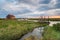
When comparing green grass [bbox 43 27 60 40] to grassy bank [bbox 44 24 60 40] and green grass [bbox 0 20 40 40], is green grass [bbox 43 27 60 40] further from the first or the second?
green grass [bbox 0 20 40 40]

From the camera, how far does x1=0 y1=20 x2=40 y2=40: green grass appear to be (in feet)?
32.7

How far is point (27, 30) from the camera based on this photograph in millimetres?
12633

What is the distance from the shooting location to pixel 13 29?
433 inches

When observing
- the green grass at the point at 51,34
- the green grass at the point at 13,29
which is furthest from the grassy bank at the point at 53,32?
the green grass at the point at 13,29

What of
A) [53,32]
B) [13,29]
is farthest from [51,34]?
[13,29]

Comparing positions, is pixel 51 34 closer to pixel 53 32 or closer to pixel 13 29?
pixel 53 32

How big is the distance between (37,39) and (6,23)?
298cm

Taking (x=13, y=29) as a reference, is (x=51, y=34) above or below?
below

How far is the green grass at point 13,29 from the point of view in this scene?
Answer: 997cm

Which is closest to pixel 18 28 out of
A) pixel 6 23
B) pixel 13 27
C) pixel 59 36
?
pixel 13 27

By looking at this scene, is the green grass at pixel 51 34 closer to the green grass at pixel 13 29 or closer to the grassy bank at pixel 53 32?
the grassy bank at pixel 53 32

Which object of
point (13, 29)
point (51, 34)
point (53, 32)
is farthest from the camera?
point (13, 29)

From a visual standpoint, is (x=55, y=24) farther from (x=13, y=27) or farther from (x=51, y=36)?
(x=13, y=27)

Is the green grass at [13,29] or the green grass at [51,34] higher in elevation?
the green grass at [13,29]
